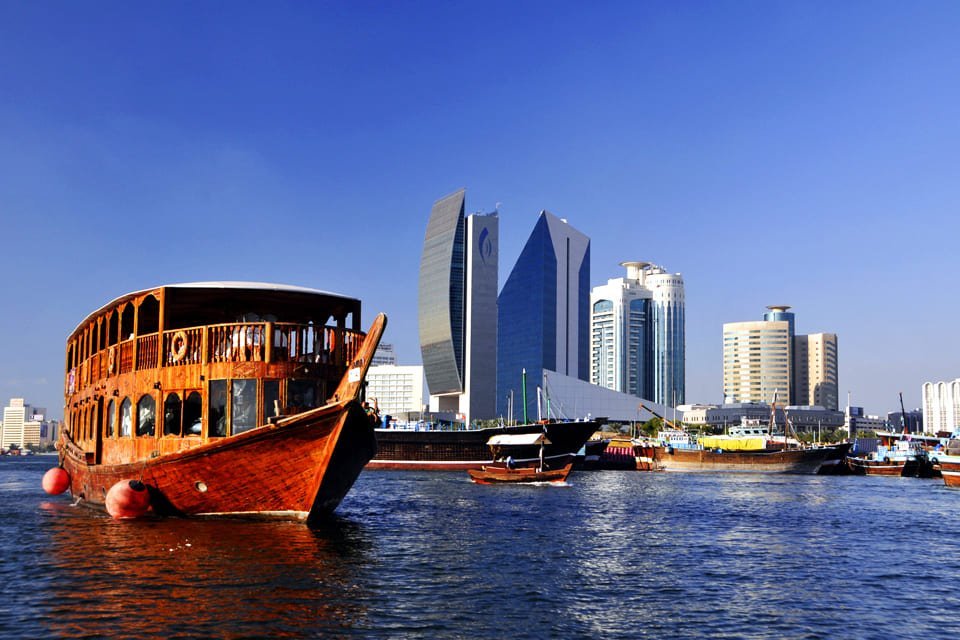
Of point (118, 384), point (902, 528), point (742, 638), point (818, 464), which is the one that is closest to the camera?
point (742, 638)

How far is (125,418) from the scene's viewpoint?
2844cm

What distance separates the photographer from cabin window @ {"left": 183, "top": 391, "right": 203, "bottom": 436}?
84.2 ft

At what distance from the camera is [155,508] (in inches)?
1000

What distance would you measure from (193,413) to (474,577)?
34.8 feet

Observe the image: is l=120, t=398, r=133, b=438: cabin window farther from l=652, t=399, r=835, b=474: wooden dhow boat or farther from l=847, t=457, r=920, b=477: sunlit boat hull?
l=847, t=457, r=920, b=477: sunlit boat hull

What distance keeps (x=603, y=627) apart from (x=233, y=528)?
40.4 feet

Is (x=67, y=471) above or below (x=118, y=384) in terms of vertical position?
below

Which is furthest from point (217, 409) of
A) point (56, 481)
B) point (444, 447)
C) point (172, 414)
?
point (444, 447)

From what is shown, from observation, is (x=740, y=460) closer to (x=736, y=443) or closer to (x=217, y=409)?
(x=736, y=443)

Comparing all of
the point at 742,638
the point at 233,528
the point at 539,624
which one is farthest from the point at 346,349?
the point at 742,638

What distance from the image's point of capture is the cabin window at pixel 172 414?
26.0m

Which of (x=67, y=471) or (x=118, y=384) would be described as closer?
(x=118, y=384)

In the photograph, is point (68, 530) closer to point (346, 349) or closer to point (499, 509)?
point (346, 349)

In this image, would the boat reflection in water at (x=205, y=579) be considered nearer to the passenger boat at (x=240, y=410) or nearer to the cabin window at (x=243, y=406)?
the passenger boat at (x=240, y=410)
